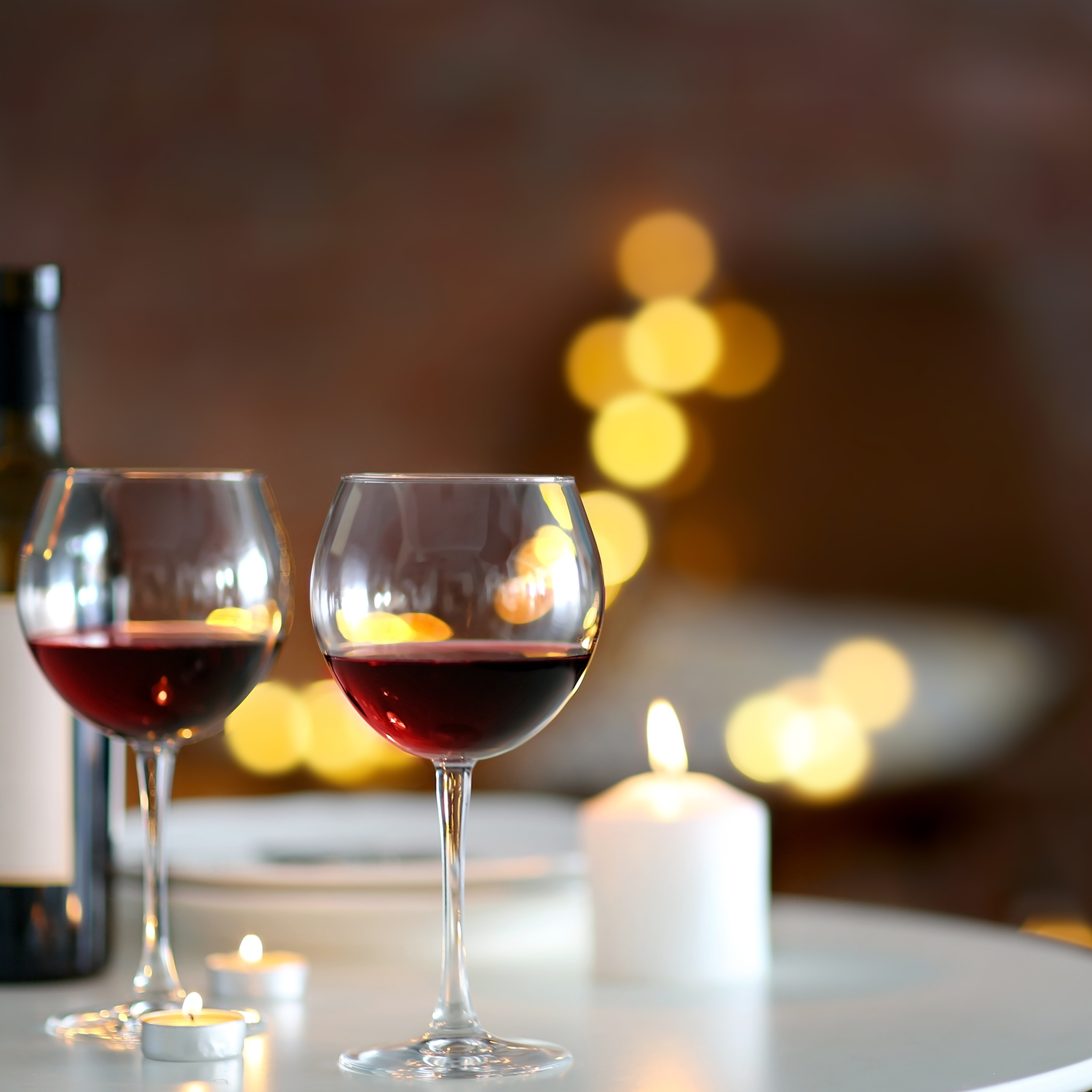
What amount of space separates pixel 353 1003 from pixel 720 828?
7.6 inches

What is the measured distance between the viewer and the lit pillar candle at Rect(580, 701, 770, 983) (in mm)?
761

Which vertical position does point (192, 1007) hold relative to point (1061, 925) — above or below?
above

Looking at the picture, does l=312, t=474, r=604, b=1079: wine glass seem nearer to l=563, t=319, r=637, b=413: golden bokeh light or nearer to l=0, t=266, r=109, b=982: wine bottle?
l=0, t=266, r=109, b=982: wine bottle

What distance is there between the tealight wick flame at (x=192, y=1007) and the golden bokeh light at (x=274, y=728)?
2070 millimetres

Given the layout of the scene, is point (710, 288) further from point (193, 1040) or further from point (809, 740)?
point (193, 1040)

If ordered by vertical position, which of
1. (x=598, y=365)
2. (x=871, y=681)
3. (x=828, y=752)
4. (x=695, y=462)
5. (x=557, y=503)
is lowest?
(x=828, y=752)

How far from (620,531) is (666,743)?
6.31 feet

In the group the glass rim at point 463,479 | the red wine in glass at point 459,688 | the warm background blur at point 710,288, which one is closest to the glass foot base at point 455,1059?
the red wine in glass at point 459,688

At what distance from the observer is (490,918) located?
807 mm

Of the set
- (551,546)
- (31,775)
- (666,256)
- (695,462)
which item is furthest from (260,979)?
(666,256)

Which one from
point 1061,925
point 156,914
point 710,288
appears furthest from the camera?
point 710,288

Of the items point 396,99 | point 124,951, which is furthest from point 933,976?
point 396,99

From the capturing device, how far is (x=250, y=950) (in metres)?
0.76

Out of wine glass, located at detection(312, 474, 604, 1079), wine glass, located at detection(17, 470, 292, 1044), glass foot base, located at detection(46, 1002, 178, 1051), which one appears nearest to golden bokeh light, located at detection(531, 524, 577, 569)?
wine glass, located at detection(312, 474, 604, 1079)
